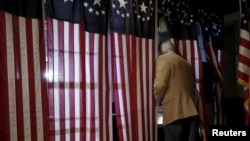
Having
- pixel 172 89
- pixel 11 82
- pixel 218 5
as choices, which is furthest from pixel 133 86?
pixel 218 5

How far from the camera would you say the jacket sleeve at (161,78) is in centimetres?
306

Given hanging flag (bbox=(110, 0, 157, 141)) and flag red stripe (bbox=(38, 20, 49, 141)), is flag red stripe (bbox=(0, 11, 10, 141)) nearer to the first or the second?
flag red stripe (bbox=(38, 20, 49, 141))

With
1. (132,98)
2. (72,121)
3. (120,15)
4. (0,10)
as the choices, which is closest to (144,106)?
(132,98)

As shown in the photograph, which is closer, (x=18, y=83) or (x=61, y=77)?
(x=18, y=83)

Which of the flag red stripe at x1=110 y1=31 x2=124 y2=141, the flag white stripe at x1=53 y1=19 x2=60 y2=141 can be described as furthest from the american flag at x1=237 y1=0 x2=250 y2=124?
the flag white stripe at x1=53 y1=19 x2=60 y2=141

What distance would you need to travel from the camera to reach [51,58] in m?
2.70

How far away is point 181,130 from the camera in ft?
10.1

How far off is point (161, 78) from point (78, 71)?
89cm

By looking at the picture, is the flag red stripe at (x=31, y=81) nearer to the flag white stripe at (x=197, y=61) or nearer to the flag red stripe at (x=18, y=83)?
the flag red stripe at (x=18, y=83)

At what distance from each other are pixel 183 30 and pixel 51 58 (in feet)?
5.71

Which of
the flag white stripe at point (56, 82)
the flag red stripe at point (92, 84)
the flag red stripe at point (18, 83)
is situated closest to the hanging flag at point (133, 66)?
the flag red stripe at point (92, 84)

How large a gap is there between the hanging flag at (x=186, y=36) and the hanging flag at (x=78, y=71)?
919 mm

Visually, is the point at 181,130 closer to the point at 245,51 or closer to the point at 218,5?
the point at 245,51

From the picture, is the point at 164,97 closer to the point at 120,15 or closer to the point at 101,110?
the point at 101,110
